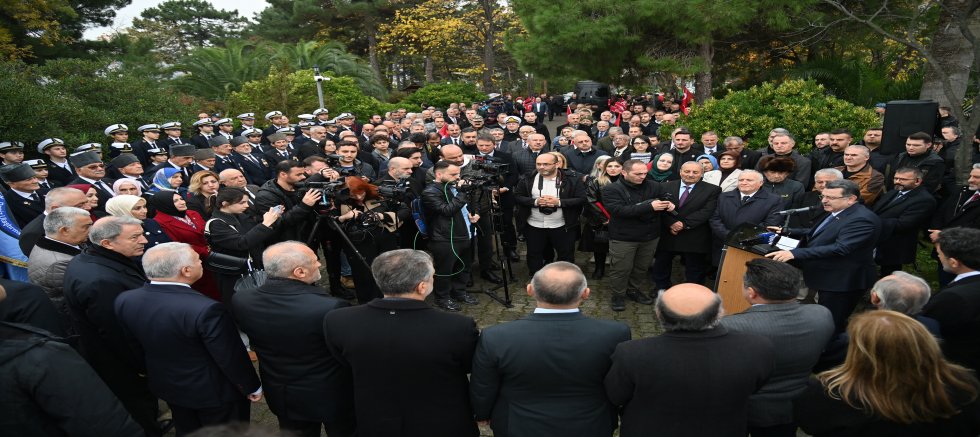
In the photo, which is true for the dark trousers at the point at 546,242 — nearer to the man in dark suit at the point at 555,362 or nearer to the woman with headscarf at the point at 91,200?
the man in dark suit at the point at 555,362

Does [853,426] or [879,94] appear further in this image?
[879,94]

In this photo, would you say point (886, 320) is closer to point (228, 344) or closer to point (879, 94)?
point (228, 344)

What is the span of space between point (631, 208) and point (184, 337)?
4262 mm

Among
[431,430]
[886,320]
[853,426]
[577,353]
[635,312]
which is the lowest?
[635,312]

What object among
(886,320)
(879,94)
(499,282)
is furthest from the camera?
(879,94)

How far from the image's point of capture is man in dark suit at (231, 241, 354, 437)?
300cm

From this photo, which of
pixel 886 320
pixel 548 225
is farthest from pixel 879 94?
pixel 886 320

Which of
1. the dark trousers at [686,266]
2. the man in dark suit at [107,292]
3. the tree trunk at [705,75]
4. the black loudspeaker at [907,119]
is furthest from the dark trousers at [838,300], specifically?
the tree trunk at [705,75]

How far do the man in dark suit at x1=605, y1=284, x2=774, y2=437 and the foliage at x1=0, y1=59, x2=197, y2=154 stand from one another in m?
10.2

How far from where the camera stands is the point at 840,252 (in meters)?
4.39

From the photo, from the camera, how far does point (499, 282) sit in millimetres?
7027

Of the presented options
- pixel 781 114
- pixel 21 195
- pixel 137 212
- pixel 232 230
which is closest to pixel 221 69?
pixel 21 195

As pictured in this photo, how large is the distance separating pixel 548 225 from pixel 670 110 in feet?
37.5

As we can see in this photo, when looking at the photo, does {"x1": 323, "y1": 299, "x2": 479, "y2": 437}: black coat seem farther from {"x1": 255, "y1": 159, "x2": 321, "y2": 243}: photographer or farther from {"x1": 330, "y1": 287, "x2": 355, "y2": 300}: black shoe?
{"x1": 330, "y1": 287, "x2": 355, "y2": 300}: black shoe
